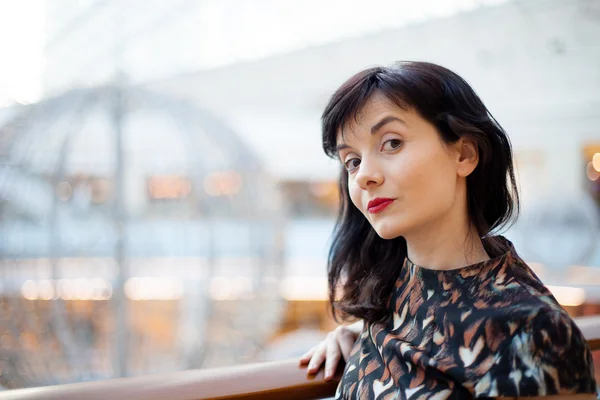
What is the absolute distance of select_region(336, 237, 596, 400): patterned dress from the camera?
0.62 meters

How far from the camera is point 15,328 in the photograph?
2193 mm

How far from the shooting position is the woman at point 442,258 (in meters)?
0.63

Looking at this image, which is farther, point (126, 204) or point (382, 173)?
point (126, 204)

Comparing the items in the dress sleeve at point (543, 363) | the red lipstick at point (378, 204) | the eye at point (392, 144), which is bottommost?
the dress sleeve at point (543, 363)

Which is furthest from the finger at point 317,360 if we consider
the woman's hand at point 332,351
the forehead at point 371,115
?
the forehead at point 371,115

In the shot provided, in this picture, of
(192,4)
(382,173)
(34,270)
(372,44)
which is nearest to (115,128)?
(34,270)

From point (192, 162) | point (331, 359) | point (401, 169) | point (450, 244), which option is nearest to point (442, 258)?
point (450, 244)

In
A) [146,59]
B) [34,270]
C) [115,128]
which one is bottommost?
[34,270]

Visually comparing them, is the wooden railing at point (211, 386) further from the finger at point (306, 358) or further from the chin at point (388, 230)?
the chin at point (388, 230)

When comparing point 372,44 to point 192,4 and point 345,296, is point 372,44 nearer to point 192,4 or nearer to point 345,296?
point 192,4

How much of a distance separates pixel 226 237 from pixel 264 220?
215 mm

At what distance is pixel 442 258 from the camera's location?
2.55 feet

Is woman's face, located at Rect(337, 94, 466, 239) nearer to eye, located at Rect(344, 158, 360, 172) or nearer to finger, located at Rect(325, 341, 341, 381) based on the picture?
eye, located at Rect(344, 158, 360, 172)

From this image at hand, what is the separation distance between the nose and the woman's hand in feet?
0.96
